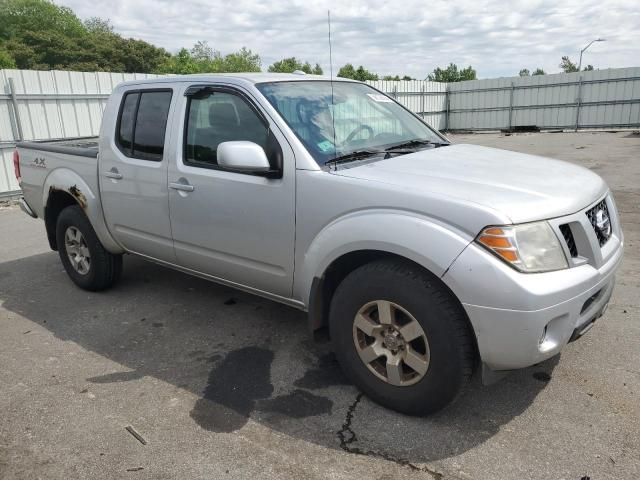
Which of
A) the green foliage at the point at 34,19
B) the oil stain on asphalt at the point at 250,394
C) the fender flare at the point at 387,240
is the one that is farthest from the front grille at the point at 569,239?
the green foliage at the point at 34,19

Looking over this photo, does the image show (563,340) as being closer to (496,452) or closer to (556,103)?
(496,452)

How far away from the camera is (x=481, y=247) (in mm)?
2406

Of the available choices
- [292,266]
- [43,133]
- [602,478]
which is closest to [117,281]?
[292,266]

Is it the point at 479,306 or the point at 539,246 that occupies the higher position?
the point at 539,246

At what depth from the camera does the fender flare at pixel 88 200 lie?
14.8 ft

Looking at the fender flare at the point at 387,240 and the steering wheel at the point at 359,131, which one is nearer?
the fender flare at the point at 387,240

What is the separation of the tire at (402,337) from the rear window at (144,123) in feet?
6.44

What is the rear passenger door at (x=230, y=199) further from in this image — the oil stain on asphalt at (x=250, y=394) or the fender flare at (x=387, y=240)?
the oil stain on asphalt at (x=250, y=394)

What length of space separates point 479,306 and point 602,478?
937 millimetres

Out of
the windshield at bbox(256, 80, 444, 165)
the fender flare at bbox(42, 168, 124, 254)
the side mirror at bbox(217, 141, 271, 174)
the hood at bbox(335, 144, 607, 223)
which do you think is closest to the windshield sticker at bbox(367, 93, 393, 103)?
the windshield at bbox(256, 80, 444, 165)

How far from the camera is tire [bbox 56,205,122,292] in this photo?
4.71 m

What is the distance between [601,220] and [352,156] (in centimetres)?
144

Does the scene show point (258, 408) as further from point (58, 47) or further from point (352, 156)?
point (58, 47)

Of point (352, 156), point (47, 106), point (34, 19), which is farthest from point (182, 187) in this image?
point (34, 19)
